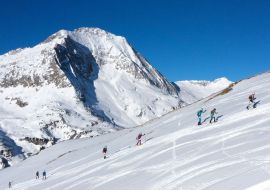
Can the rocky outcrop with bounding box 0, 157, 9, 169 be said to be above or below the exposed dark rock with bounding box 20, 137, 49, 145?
below

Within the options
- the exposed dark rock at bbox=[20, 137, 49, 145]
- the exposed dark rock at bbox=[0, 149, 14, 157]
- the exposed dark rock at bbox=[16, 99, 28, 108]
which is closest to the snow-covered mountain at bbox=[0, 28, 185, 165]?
the exposed dark rock at bbox=[0, 149, 14, 157]

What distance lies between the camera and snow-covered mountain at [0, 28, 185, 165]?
4213 inches

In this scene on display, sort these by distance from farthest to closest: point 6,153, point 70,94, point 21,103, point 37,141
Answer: point 70,94 → point 21,103 → point 37,141 → point 6,153

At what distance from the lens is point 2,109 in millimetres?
126250

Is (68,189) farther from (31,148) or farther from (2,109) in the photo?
(2,109)

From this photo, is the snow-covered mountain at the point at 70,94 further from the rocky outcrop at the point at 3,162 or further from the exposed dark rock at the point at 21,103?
the exposed dark rock at the point at 21,103

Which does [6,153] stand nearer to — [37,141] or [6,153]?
[6,153]

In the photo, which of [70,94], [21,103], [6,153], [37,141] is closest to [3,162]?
[6,153]

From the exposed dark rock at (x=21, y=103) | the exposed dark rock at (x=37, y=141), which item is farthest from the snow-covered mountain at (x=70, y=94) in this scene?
the exposed dark rock at (x=21, y=103)

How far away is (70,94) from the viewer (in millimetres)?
135375

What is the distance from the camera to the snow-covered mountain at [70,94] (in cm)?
10700

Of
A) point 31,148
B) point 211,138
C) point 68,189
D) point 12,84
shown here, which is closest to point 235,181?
point 211,138

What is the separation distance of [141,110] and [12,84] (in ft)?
284

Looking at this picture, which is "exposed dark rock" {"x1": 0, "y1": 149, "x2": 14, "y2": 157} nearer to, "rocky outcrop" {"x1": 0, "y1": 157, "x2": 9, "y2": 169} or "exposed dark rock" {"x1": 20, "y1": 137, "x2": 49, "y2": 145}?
"rocky outcrop" {"x1": 0, "y1": 157, "x2": 9, "y2": 169}
